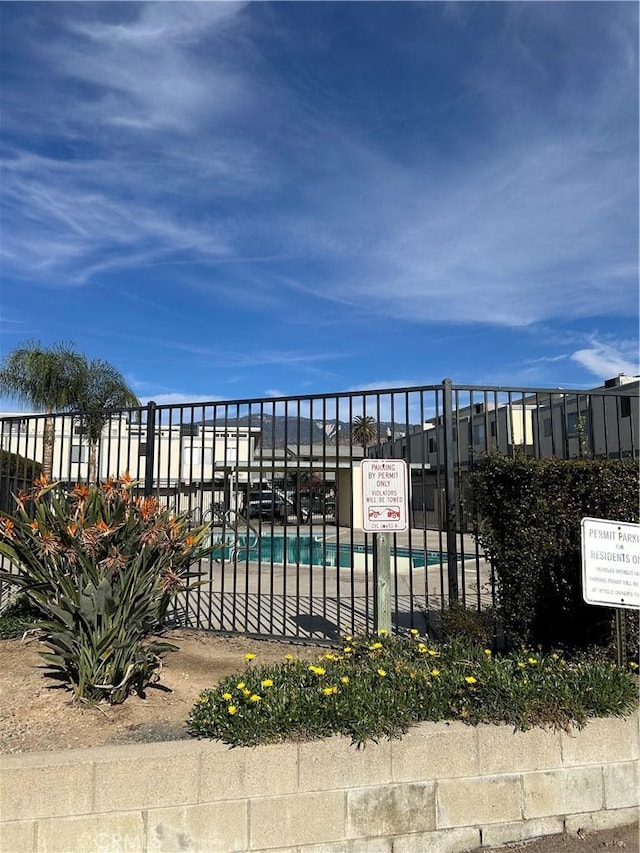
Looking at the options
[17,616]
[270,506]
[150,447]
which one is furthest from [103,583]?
[270,506]

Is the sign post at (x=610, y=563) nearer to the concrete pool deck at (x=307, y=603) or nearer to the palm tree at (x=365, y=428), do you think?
the concrete pool deck at (x=307, y=603)

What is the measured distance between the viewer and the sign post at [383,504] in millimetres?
4852

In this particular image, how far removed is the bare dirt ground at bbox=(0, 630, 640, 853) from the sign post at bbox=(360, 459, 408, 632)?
3.42 feet

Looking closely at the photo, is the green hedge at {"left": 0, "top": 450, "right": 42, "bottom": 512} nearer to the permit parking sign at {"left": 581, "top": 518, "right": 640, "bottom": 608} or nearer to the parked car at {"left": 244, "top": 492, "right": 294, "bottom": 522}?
the parked car at {"left": 244, "top": 492, "right": 294, "bottom": 522}

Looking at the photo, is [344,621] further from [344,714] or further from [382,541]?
[344,714]

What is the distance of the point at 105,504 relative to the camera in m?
4.53

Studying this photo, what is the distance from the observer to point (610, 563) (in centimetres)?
386

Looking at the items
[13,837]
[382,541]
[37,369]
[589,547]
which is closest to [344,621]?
[382,541]

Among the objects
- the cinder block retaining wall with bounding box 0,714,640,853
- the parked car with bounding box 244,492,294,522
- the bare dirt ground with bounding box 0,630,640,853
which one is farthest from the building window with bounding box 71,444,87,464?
the cinder block retaining wall with bounding box 0,714,640,853

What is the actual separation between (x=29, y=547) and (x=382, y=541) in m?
2.70

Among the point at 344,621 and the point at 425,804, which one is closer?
the point at 425,804

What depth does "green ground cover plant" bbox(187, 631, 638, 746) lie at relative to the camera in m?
3.14

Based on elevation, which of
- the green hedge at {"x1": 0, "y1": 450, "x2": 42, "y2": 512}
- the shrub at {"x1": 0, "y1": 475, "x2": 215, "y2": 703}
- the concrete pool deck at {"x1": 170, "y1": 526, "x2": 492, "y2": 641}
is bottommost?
the concrete pool deck at {"x1": 170, "y1": 526, "x2": 492, "y2": 641}

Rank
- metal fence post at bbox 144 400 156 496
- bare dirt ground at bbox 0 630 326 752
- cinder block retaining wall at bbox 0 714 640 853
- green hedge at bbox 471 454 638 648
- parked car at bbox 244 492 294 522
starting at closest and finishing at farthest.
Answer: cinder block retaining wall at bbox 0 714 640 853 < bare dirt ground at bbox 0 630 326 752 < green hedge at bbox 471 454 638 648 < parked car at bbox 244 492 294 522 < metal fence post at bbox 144 400 156 496
